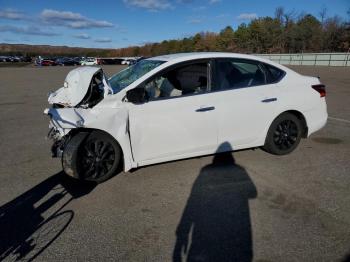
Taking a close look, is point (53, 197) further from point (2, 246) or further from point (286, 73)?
point (286, 73)

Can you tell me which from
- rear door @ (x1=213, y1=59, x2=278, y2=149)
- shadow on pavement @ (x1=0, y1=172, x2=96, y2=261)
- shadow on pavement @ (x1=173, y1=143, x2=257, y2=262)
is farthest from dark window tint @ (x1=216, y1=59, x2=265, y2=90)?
shadow on pavement @ (x1=0, y1=172, x2=96, y2=261)

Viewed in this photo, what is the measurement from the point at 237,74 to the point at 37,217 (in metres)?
3.34

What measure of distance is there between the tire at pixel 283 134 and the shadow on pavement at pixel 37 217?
2871 millimetres

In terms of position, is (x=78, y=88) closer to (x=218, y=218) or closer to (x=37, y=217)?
(x=37, y=217)

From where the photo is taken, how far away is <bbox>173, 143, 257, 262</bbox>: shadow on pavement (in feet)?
9.64

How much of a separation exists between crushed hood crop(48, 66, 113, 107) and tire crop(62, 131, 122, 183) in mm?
515

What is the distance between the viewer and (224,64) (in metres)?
4.90

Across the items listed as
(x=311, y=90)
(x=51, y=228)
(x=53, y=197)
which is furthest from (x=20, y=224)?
(x=311, y=90)

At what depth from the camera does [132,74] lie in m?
5.06

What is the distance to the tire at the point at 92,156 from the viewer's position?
4.19m

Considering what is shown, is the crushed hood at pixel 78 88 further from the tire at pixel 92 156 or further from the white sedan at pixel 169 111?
the tire at pixel 92 156

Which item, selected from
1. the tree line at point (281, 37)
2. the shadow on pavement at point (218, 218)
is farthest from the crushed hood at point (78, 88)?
the tree line at point (281, 37)

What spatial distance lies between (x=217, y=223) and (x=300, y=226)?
837 mm

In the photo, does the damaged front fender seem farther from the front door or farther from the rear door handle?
the rear door handle
